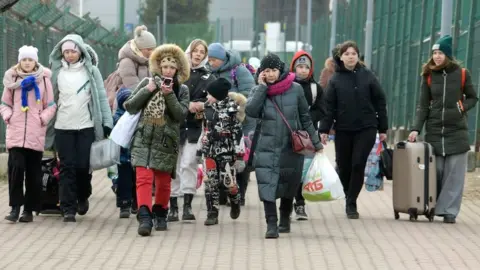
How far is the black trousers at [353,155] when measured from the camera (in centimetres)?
1294

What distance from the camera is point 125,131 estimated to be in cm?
1125

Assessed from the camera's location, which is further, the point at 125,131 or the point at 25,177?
the point at 25,177

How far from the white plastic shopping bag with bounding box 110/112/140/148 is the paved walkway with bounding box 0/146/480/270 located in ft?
2.57

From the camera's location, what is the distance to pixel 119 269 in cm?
910

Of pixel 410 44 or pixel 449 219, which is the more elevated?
pixel 410 44

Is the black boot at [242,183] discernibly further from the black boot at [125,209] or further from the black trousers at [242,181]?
the black boot at [125,209]

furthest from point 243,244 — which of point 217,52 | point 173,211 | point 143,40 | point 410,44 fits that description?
point 410,44

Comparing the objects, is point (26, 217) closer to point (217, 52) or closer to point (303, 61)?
point (217, 52)

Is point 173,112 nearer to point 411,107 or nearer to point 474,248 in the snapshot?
point 474,248

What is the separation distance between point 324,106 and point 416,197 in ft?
4.15

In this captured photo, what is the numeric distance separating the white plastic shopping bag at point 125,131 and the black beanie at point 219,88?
0.89 m

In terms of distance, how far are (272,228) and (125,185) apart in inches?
82.9

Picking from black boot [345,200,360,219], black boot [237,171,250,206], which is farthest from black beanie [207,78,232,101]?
black boot [237,171,250,206]

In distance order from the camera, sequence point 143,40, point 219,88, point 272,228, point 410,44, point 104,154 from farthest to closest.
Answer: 1. point 410,44
2. point 143,40
3. point 104,154
4. point 219,88
5. point 272,228
